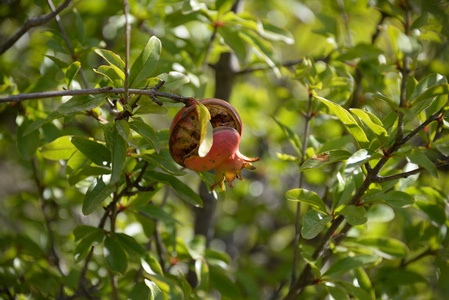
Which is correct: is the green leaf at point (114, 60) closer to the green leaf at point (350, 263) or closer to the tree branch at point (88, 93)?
the tree branch at point (88, 93)

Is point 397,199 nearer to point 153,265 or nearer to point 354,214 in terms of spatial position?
point 354,214

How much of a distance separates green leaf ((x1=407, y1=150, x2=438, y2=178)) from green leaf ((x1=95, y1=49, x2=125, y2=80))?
58 centimetres

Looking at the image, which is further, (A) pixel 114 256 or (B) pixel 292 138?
(B) pixel 292 138

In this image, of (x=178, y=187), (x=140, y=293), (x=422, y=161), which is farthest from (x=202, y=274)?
(x=422, y=161)

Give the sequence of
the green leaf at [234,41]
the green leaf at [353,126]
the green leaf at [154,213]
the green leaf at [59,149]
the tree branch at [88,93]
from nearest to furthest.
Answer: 1. the tree branch at [88,93]
2. the green leaf at [353,126]
3. the green leaf at [59,149]
4. the green leaf at [154,213]
5. the green leaf at [234,41]

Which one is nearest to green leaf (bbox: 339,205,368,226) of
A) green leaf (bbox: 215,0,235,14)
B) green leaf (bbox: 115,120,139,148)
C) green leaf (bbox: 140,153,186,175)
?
green leaf (bbox: 140,153,186,175)

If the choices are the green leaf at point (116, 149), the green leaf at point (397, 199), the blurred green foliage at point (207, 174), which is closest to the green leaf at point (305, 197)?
the blurred green foliage at point (207, 174)

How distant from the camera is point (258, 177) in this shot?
2.48 meters

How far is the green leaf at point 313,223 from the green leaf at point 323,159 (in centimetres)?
11

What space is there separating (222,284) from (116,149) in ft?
2.26

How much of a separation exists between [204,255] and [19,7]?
3.38ft

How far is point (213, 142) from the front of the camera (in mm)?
806

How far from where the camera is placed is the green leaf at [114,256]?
1016mm

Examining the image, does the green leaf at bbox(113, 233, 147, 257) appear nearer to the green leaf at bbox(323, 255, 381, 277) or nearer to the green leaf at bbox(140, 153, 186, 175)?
the green leaf at bbox(140, 153, 186, 175)
